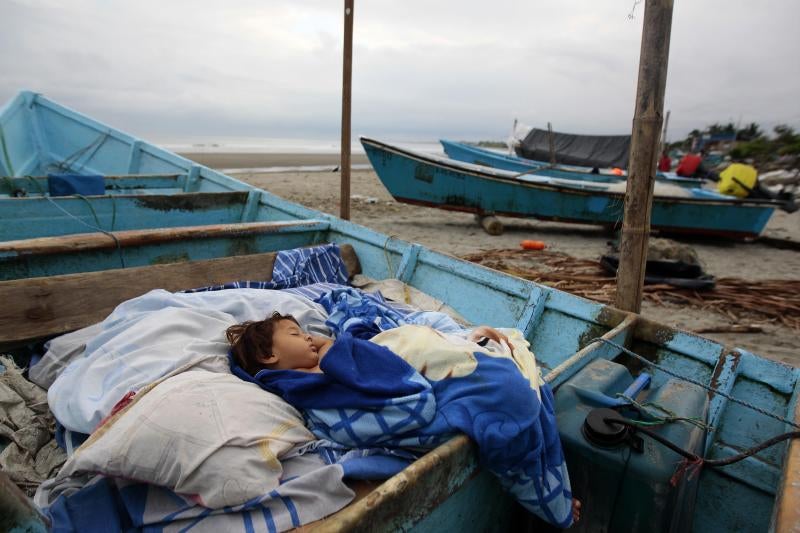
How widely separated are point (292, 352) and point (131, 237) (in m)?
1.72

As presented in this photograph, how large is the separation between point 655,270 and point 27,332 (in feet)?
20.7

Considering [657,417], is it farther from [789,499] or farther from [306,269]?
[306,269]

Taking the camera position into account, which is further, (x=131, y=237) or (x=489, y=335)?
(x=131, y=237)

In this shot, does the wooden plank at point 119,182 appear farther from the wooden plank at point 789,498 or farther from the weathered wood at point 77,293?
the wooden plank at point 789,498

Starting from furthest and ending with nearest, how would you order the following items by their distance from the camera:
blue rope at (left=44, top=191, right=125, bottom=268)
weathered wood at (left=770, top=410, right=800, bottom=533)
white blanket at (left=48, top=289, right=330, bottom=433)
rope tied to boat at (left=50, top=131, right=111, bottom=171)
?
rope tied to boat at (left=50, top=131, right=111, bottom=171) < blue rope at (left=44, top=191, right=125, bottom=268) < white blanket at (left=48, top=289, right=330, bottom=433) < weathered wood at (left=770, top=410, right=800, bottom=533)

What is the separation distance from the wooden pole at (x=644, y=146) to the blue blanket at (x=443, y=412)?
136 cm

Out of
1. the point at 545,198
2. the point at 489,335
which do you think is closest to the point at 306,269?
the point at 489,335

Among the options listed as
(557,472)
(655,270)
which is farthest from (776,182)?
(557,472)

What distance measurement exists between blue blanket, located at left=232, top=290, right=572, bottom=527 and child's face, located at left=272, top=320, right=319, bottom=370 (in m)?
0.23

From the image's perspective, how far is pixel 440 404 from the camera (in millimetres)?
1425

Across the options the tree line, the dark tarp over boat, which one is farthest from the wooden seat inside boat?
the tree line

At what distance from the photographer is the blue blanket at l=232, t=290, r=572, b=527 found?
1354mm

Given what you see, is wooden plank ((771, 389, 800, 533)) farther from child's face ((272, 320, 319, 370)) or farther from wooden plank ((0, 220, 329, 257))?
wooden plank ((0, 220, 329, 257))

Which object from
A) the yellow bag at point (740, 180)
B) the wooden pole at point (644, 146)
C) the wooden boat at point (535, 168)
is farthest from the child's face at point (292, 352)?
the yellow bag at point (740, 180)
